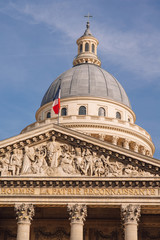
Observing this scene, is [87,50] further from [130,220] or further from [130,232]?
[130,232]

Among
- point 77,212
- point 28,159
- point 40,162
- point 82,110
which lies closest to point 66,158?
point 40,162

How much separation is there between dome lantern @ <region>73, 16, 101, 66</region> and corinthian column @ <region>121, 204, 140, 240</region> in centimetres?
5017

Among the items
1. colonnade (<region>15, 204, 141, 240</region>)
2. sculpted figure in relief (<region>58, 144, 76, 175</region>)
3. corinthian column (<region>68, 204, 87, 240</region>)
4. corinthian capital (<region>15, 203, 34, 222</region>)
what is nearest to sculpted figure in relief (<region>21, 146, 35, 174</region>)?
sculpted figure in relief (<region>58, 144, 76, 175</region>)

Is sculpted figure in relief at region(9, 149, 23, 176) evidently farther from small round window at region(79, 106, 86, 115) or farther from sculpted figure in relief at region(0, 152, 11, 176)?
small round window at region(79, 106, 86, 115)

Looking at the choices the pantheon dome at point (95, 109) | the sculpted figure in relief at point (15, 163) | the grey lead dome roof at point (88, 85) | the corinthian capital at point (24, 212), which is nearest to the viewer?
the corinthian capital at point (24, 212)

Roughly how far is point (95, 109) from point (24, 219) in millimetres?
37331

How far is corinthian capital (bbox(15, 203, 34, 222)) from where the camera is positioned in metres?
42.2

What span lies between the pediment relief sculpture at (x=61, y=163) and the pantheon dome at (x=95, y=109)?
26.5 m

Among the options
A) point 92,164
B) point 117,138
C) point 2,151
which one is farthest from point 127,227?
point 117,138

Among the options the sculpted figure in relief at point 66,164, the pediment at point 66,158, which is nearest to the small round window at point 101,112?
the pediment at point 66,158

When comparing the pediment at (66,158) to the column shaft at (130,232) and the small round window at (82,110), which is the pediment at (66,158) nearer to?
the column shaft at (130,232)

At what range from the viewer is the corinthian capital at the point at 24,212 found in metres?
42.2

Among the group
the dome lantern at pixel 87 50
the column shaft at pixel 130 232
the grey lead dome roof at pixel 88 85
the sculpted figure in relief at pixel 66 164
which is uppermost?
the dome lantern at pixel 87 50

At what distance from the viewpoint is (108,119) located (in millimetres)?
75188
